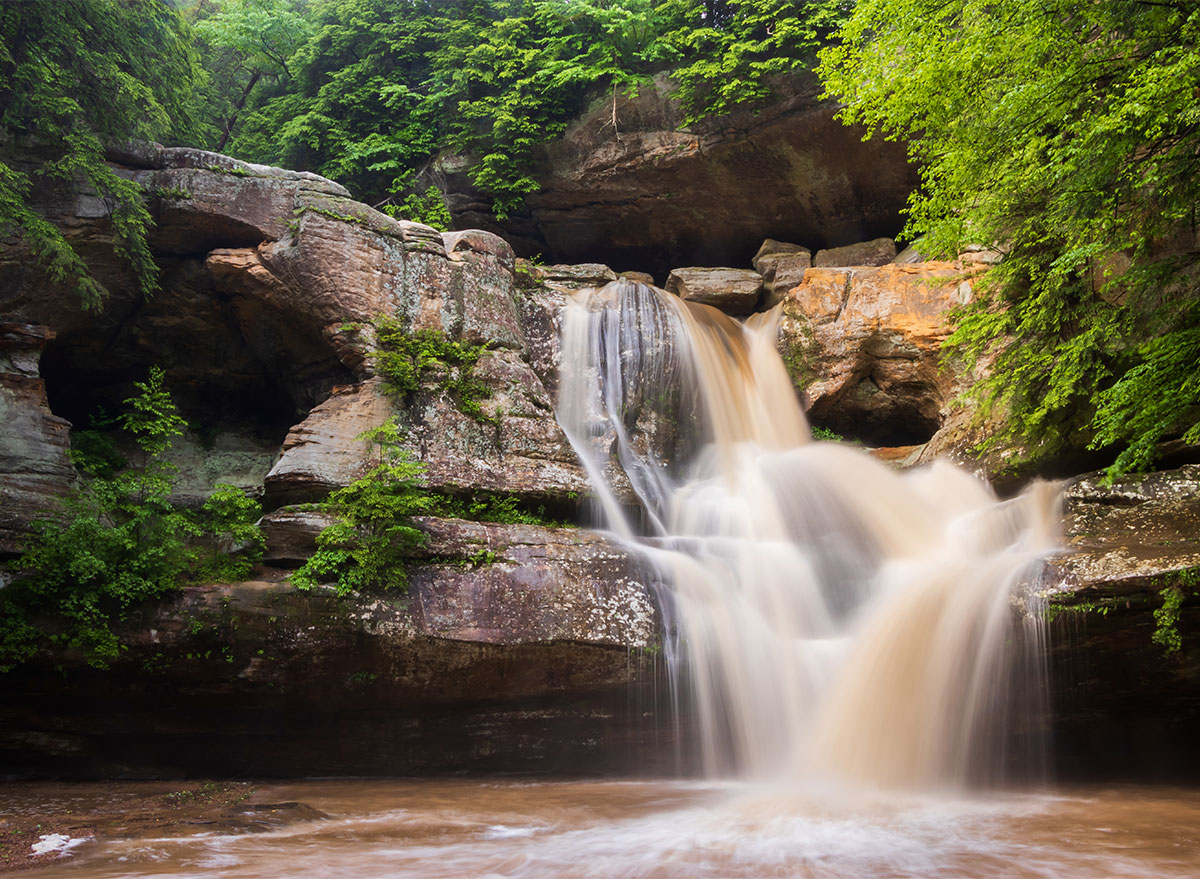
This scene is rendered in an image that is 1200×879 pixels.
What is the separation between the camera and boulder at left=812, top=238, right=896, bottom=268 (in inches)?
648

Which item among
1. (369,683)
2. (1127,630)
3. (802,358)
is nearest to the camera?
(1127,630)

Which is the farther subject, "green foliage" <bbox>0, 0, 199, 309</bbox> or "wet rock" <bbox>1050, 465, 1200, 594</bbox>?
"green foliage" <bbox>0, 0, 199, 309</bbox>

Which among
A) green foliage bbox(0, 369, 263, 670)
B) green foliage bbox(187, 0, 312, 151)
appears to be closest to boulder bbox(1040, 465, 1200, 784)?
green foliage bbox(0, 369, 263, 670)

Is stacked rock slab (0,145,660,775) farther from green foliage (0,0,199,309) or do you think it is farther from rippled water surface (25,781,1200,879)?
rippled water surface (25,781,1200,879)

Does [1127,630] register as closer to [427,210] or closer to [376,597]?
[376,597]

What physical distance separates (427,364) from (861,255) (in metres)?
10.6

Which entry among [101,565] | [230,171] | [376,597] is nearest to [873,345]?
[376,597]

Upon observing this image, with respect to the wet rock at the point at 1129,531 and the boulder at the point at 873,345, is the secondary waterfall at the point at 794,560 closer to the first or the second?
the wet rock at the point at 1129,531

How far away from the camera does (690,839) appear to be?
545 centimetres

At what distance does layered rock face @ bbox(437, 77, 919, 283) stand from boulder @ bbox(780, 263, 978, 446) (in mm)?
3660

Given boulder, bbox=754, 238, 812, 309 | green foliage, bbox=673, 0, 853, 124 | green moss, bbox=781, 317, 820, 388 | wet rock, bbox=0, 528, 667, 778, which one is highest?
green foliage, bbox=673, 0, 853, 124

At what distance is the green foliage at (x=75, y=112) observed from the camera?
32.3 feet

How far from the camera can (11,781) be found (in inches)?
302

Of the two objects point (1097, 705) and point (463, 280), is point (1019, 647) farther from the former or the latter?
point (463, 280)
